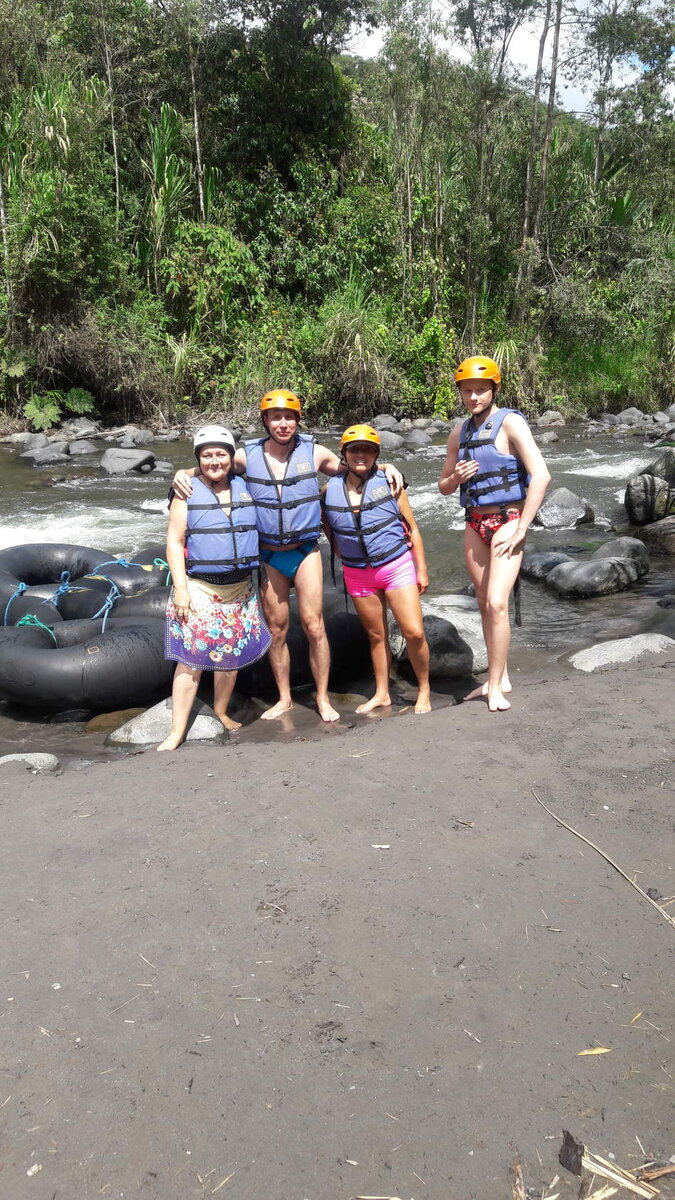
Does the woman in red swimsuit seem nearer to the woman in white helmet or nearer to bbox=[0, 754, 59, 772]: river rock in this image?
the woman in white helmet

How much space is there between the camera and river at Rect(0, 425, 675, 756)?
254 inches

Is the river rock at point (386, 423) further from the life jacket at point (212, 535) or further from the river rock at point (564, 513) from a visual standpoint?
the life jacket at point (212, 535)

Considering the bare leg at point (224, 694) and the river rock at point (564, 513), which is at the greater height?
the bare leg at point (224, 694)

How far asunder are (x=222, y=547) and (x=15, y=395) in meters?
14.1

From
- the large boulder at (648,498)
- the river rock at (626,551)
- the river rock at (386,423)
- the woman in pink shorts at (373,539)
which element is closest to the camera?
the woman in pink shorts at (373,539)

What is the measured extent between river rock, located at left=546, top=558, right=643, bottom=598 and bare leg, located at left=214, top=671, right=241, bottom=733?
147 inches

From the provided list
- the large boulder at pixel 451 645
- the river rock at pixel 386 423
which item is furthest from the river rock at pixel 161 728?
the river rock at pixel 386 423

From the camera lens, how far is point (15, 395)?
17062 mm

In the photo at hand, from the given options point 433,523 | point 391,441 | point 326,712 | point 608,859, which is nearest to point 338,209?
point 391,441

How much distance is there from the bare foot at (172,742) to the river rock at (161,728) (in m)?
0.15

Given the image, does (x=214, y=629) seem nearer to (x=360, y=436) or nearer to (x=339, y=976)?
(x=360, y=436)

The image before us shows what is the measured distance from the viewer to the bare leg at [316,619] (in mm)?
4910

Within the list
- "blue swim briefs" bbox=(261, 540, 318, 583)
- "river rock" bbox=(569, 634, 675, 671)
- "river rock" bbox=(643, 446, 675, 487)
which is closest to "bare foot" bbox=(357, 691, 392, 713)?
"blue swim briefs" bbox=(261, 540, 318, 583)

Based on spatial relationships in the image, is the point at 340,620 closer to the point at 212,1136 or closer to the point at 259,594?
the point at 259,594
